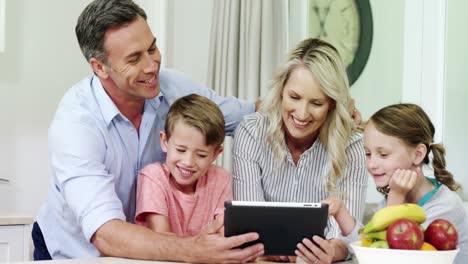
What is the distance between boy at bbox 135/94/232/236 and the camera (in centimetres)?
227

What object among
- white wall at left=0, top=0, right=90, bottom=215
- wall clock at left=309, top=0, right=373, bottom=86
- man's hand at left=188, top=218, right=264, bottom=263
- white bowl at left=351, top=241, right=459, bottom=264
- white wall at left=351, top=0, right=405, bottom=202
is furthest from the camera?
white wall at left=0, top=0, right=90, bottom=215

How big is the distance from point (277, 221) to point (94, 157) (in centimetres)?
72

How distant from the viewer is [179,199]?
2316mm

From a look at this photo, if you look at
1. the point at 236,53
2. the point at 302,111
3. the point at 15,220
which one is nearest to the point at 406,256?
the point at 302,111

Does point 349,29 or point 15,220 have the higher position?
point 349,29

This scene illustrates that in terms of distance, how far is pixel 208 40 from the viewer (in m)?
4.36

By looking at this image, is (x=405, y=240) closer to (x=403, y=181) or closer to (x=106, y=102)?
(x=403, y=181)

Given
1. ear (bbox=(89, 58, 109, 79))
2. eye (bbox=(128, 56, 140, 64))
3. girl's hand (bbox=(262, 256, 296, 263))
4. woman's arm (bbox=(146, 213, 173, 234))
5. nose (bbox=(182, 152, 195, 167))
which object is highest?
eye (bbox=(128, 56, 140, 64))

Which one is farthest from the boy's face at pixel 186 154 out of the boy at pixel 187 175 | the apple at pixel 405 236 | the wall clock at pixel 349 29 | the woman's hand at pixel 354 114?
the wall clock at pixel 349 29

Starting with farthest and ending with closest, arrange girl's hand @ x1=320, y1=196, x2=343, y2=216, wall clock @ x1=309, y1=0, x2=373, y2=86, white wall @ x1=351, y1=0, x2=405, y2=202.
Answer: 1. wall clock @ x1=309, y1=0, x2=373, y2=86
2. white wall @ x1=351, y1=0, x2=405, y2=202
3. girl's hand @ x1=320, y1=196, x2=343, y2=216

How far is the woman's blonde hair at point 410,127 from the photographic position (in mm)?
2023

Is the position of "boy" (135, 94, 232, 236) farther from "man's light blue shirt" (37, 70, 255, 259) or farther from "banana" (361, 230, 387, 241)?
"banana" (361, 230, 387, 241)

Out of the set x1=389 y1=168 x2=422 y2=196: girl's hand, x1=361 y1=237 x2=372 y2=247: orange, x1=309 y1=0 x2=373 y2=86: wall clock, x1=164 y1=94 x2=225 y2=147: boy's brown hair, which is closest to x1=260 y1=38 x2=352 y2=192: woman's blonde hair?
x1=164 y1=94 x2=225 y2=147: boy's brown hair

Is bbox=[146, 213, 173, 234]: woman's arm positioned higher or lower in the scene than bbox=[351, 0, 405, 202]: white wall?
lower
